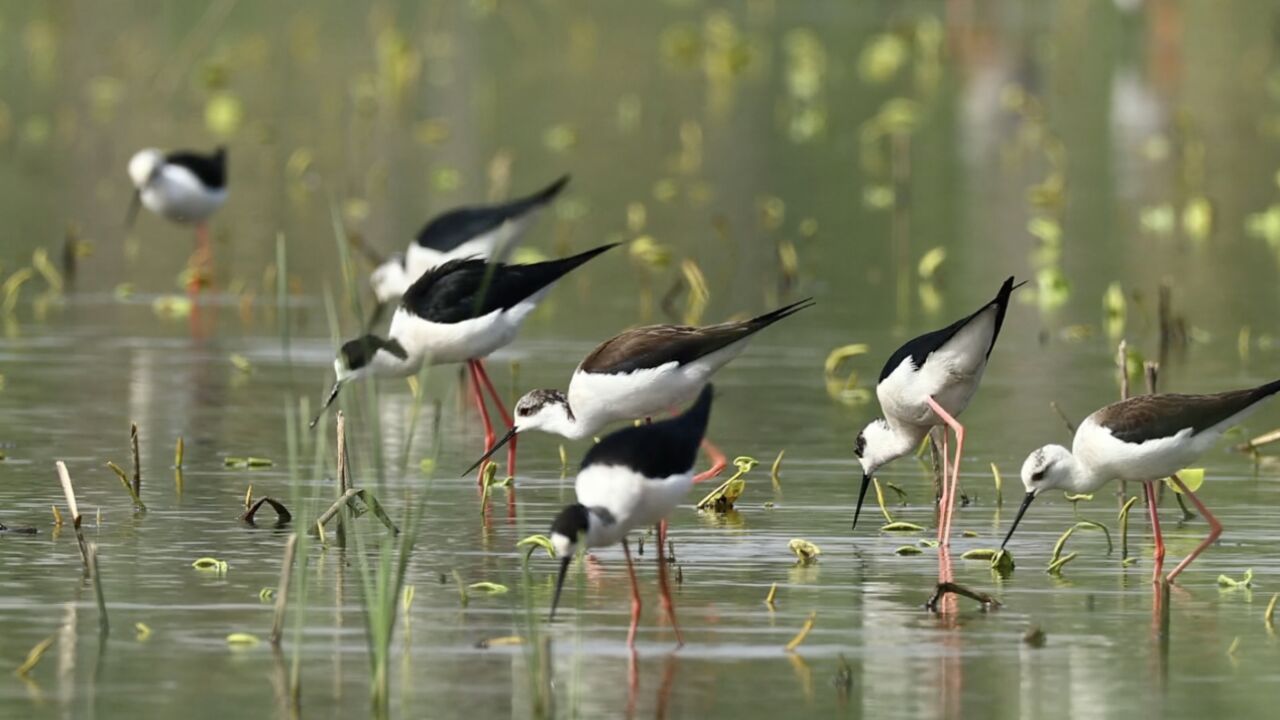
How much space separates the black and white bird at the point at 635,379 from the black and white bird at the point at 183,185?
989 centimetres

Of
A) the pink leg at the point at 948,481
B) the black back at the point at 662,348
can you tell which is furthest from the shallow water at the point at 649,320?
the black back at the point at 662,348

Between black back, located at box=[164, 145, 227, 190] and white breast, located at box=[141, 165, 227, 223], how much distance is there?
51mm

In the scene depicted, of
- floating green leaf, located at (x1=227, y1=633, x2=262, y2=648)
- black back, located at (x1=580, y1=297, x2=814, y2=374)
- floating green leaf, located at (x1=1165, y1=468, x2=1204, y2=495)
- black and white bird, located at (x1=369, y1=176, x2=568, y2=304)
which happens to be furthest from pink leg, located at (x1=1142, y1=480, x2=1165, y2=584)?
black and white bird, located at (x1=369, y1=176, x2=568, y2=304)

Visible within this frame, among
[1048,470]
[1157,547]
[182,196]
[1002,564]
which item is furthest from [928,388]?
[182,196]

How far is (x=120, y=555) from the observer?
10102 mm

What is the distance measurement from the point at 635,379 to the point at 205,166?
10965mm

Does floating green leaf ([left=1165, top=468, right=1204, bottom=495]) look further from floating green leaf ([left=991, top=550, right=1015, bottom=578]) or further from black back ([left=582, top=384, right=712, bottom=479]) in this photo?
black back ([left=582, top=384, right=712, bottom=479])

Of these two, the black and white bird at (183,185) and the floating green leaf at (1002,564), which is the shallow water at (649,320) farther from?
the black and white bird at (183,185)

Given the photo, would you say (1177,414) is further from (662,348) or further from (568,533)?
(568,533)

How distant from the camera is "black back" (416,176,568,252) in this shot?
17141 millimetres

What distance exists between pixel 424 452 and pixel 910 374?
2.77 meters

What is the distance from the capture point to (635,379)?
11.5 metres

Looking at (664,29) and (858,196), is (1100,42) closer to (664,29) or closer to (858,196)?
(664,29)

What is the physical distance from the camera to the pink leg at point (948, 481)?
10.5 metres
